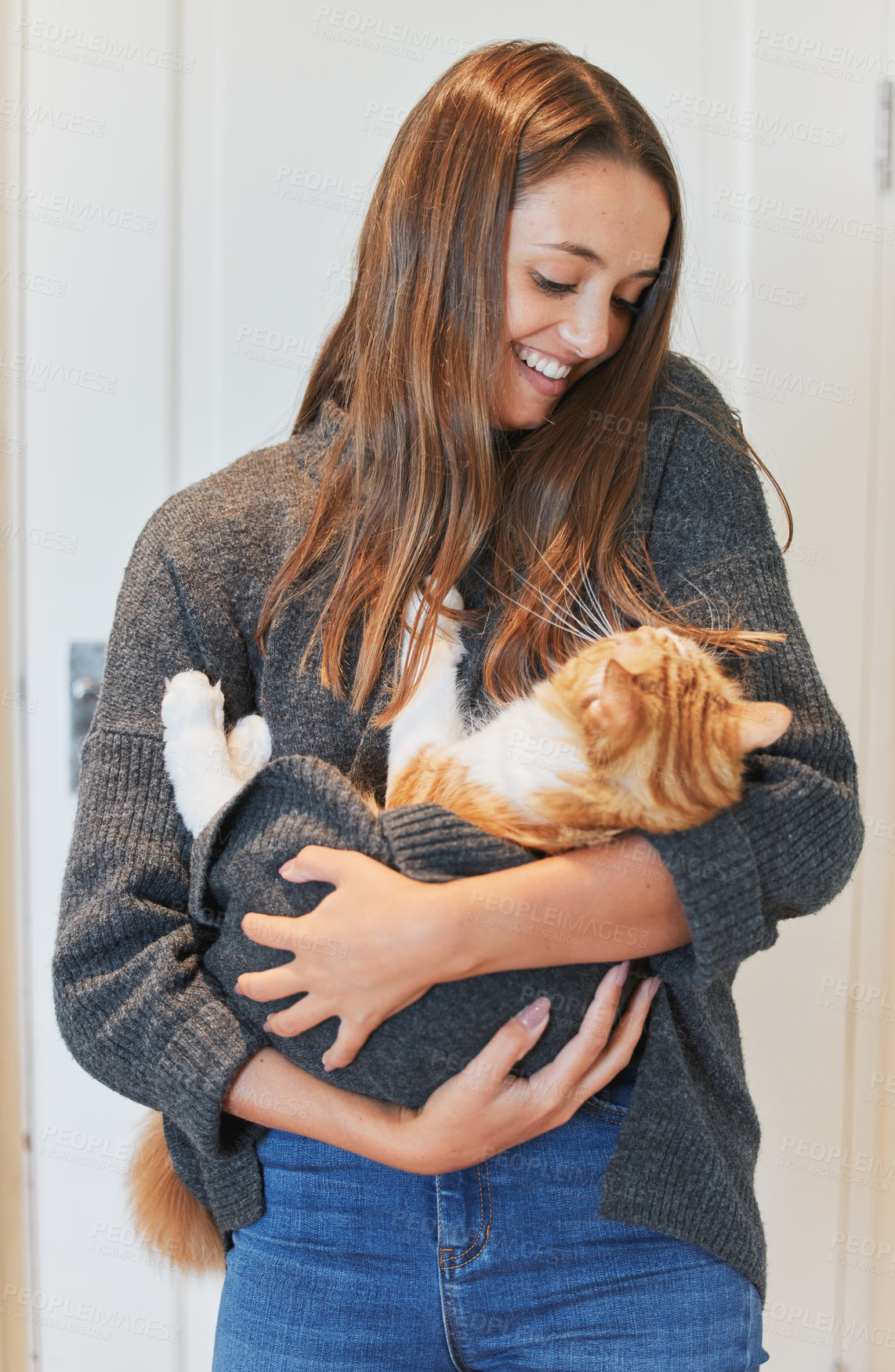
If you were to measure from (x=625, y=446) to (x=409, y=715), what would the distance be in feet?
1.29

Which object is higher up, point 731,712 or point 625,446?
point 625,446

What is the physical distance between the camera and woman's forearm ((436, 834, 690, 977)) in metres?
0.85

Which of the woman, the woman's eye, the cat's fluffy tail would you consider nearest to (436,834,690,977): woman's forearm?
the woman

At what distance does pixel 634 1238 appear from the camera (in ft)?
3.15

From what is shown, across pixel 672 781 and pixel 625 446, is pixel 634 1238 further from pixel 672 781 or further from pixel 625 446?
pixel 625 446

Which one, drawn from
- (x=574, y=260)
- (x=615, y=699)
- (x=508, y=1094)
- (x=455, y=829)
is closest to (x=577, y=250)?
(x=574, y=260)

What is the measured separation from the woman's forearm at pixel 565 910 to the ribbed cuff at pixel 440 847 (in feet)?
Answer: 0.06

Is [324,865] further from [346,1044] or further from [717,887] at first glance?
[717,887]

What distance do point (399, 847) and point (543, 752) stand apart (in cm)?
21

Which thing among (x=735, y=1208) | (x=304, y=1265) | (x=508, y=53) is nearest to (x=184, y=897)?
(x=304, y=1265)

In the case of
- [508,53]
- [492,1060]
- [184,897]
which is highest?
[508,53]

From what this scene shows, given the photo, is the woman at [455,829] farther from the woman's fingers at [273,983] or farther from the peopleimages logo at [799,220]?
the peopleimages logo at [799,220]

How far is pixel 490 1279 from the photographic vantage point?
3.04 feet

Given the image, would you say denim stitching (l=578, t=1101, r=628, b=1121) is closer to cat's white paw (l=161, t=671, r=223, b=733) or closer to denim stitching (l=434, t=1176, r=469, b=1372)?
denim stitching (l=434, t=1176, r=469, b=1372)
